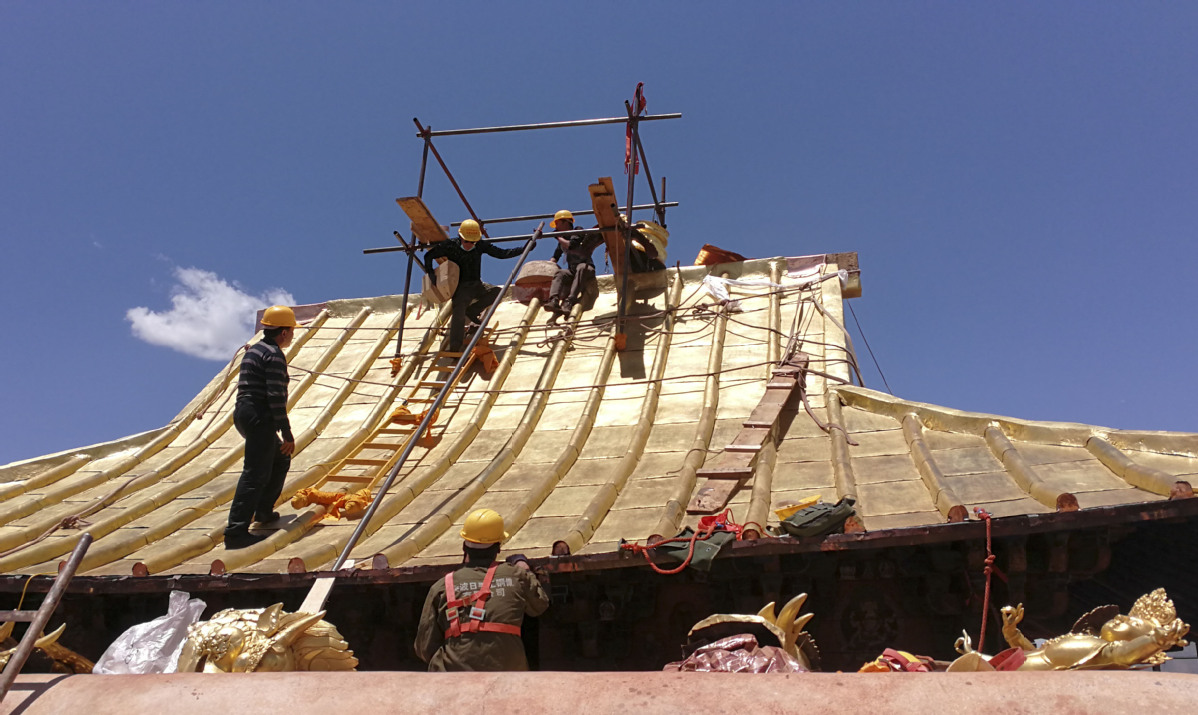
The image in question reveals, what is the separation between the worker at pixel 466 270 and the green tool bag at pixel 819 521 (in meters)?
5.60

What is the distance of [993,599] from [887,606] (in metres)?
0.58

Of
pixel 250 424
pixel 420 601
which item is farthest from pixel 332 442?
pixel 420 601

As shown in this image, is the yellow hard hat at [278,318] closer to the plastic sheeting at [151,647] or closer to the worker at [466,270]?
the plastic sheeting at [151,647]

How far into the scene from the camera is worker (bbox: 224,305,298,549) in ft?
19.4

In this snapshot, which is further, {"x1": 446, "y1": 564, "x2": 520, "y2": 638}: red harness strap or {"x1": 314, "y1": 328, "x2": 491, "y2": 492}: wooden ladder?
{"x1": 314, "y1": 328, "x2": 491, "y2": 492}: wooden ladder

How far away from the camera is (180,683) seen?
11.3 feet

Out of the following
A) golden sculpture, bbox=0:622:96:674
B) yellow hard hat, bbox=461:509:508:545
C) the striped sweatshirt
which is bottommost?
golden sculpture, bbox=0:622:96:674

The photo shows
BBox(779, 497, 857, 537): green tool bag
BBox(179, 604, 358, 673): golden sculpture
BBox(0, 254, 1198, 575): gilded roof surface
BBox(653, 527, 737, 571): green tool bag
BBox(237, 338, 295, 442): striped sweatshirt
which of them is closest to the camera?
BBox(179, 604, 358, 673): golden sculpture

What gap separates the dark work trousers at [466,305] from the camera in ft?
30.7

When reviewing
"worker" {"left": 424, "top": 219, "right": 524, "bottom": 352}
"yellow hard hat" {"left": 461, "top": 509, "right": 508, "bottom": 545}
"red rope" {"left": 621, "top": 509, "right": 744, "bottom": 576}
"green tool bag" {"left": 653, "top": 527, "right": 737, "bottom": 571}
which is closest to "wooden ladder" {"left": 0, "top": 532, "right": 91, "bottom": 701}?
"yellow hard hat" {"left": 461, "top": 509, "right": 508, "bottom": 545}

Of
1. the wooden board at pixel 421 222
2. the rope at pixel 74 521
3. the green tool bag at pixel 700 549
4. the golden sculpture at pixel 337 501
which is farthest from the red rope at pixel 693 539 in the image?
the wooden board at pixel 421 222

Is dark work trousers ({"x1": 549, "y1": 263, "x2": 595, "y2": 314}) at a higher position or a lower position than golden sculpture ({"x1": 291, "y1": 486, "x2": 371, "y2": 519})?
higher

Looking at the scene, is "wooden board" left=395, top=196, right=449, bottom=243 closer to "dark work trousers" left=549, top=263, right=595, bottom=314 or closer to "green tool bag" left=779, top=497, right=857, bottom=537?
"dark work trousers" left=549, top=263, right=595, bottom=314

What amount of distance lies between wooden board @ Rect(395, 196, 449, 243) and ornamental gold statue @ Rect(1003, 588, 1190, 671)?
7.57 meters
